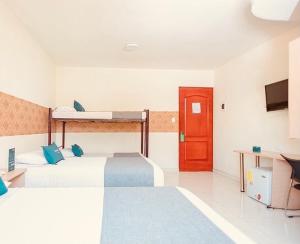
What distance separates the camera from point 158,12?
2.93 metres

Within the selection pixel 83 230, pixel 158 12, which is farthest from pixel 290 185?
pixel 83 230

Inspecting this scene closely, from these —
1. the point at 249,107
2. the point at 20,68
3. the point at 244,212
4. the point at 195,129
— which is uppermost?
the point at 20,68

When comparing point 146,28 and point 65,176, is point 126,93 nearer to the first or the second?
point 146,28

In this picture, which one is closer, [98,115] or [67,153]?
[67,153]

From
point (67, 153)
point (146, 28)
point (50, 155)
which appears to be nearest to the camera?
point (50, 155)

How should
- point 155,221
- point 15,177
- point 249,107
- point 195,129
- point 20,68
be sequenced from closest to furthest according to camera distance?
1. point 155,221
2. point 15,177
3. point 20,68
4. point 249,107
5. point 195,129

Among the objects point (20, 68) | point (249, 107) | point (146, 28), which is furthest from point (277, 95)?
point (20, 68)

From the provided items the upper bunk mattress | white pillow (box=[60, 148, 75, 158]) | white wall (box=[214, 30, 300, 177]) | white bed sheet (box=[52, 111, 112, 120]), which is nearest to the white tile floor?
white wall (box=[214, 30, 300, 177])

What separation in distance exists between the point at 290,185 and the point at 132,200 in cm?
237

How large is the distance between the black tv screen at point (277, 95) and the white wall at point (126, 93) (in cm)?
219

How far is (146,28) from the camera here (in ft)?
11.1

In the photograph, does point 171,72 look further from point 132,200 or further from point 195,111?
point 132,200

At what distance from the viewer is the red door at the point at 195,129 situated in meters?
5.82

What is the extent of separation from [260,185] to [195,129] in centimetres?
253
